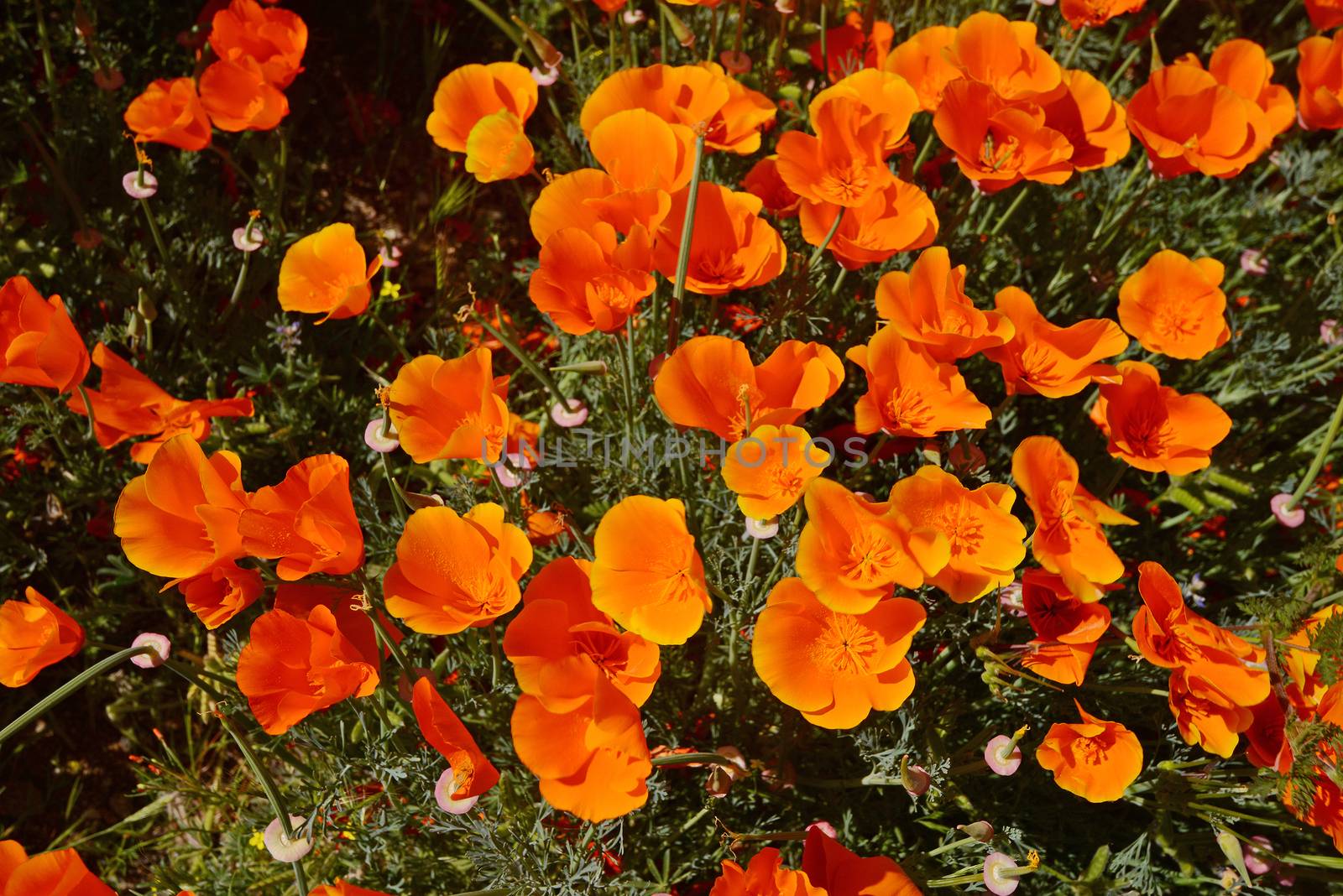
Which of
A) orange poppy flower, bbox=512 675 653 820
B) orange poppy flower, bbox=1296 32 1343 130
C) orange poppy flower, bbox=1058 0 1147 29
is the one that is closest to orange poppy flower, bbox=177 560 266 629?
orange poppy flower, bbox=512 675 653 820

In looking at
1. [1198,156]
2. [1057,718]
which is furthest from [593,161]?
[1057,718]

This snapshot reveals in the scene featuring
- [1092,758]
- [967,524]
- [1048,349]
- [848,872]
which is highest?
[1048,349]

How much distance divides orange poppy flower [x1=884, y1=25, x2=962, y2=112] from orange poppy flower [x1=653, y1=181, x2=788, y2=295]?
0.55 metres

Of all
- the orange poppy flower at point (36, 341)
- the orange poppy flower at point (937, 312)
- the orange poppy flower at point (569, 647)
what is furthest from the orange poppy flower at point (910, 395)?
the orange poppy flower at point (36, 341)

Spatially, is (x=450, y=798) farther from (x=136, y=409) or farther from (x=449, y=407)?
(x=136, y=409)

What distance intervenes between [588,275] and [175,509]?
69 cm

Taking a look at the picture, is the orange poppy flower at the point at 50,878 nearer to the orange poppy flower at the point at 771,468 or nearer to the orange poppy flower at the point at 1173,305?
the orange poppy flower at the point at 771,468

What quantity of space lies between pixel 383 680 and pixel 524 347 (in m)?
1.02

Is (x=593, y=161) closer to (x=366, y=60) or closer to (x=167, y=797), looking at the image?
(x=366, y=60)

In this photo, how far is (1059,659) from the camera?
4.61 ft

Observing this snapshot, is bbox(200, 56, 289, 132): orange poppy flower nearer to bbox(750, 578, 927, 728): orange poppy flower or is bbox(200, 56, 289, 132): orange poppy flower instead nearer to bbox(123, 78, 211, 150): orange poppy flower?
bbox(123, 78, 211, 150): orange poppy flower

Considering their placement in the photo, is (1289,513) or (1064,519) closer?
(1064,519)

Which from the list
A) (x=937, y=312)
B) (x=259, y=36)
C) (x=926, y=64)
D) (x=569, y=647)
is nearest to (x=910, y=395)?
(x=937, y=312)

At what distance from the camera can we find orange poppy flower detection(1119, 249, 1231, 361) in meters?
1.75
